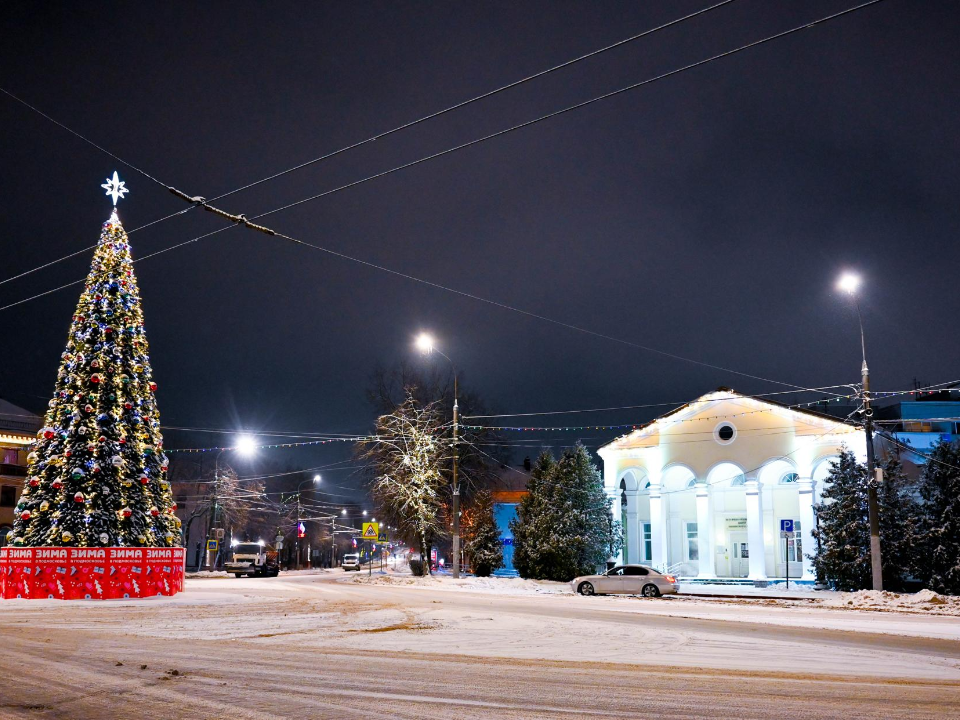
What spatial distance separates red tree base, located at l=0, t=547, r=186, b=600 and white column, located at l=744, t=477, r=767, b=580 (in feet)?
90.6

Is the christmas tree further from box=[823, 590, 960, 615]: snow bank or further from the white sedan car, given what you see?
box=[823, 590, 960, 615]: snow bank

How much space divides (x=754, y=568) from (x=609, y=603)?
16.1 m

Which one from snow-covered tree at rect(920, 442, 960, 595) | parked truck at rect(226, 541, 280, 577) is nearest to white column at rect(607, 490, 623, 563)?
snow-covered tree at rect(920, 442, 960, 595)

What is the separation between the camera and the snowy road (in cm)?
743

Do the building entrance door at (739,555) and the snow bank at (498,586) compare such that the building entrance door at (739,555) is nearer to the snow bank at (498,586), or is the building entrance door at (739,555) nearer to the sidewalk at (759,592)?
the sidewalk at (759,592)

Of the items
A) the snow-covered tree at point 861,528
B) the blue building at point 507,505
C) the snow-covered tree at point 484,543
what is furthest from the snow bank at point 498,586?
the blue building at point 507,505

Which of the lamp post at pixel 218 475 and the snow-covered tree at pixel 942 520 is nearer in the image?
the snow-covered tree at pixel 942 520

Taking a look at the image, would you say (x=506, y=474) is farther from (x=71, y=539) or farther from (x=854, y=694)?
(x=854, y=694)

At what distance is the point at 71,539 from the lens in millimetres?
22578

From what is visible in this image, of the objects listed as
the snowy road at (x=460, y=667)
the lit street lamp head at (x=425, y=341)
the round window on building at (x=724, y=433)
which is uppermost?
the lit street lamp head at (x=425, y=341)

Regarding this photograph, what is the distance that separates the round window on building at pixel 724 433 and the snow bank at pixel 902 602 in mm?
14560

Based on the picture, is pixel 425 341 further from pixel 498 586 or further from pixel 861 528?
pixel 861 528

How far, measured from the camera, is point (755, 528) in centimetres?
3966

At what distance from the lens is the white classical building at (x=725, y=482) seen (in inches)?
1517
